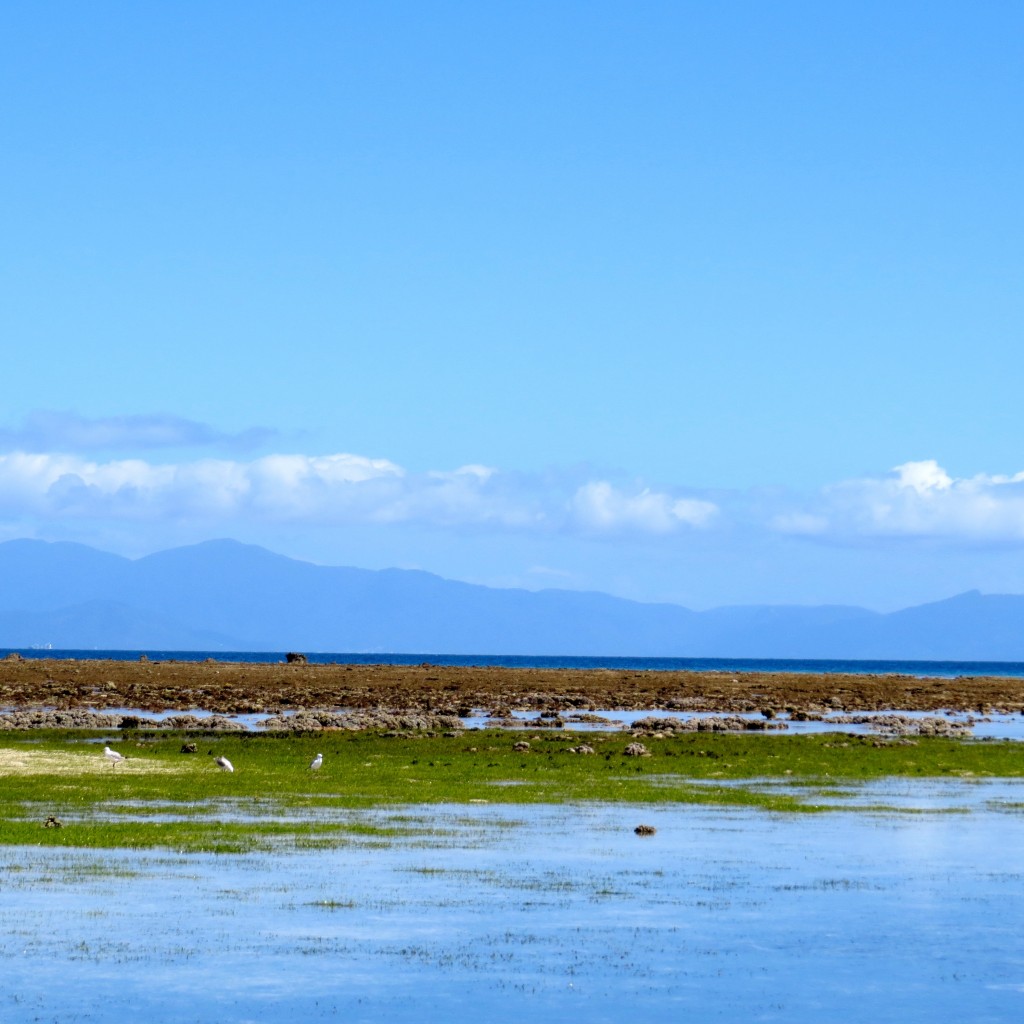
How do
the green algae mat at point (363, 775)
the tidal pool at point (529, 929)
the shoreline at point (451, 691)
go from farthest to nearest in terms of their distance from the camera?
the shoreline at point (451, 691) < the green algae mat at point (363, 775) < the tidal pool at point (529, 929)

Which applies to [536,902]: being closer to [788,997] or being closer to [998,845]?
[788,997]

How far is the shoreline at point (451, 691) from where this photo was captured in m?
80.1

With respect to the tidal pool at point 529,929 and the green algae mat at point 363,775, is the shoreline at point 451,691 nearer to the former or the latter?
the green algae mat at point 363,775

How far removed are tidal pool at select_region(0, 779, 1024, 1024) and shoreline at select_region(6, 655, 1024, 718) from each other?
44.6 metres

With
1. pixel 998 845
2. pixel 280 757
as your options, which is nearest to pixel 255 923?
pixel 998 845

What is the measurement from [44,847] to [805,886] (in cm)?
1233

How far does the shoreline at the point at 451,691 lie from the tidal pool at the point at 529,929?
44.6m

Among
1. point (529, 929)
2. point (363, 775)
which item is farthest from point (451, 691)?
point (529, 929)

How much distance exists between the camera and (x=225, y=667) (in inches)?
5167

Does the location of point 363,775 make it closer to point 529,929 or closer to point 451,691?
point 529,929

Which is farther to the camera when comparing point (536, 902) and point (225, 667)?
point (225, 667)

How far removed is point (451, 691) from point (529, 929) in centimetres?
7947

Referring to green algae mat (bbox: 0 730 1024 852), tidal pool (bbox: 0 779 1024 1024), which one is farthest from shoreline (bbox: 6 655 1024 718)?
tidal pool (bbox: 0 779 1024 1024)

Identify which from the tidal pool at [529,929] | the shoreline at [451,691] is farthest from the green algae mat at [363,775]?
the shoreline at [451,691]
